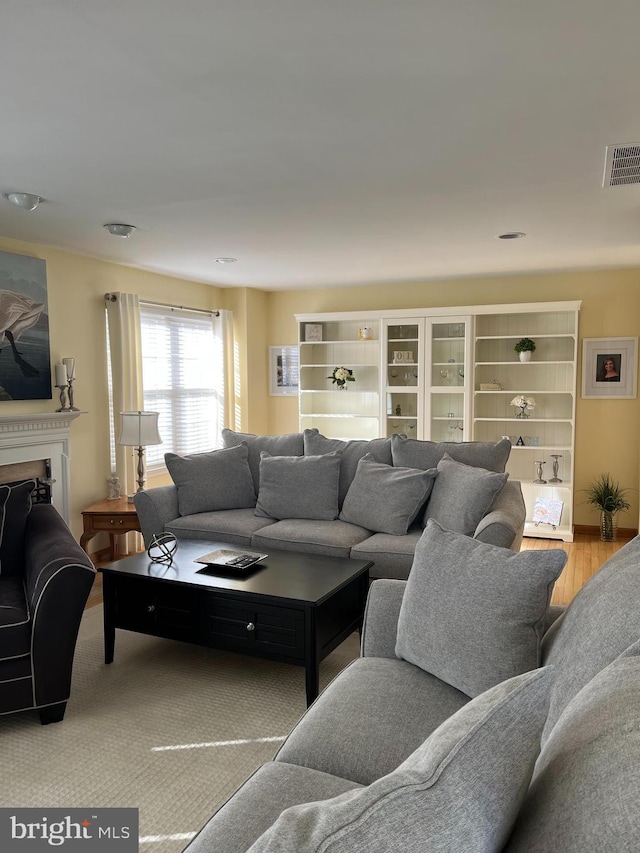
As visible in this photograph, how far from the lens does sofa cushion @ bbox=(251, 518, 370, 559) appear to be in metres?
3.78

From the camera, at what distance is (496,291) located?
6277 mm

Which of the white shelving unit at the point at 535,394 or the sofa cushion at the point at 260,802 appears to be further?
the white shelving unit at the point at 535,394

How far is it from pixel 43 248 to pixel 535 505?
471 cm

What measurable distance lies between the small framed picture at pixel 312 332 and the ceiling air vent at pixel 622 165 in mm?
4020

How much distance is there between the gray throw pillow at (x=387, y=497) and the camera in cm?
389

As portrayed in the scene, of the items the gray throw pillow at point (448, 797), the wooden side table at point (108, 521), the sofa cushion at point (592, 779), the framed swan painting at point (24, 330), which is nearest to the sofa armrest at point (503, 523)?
the sofa cushion at point (592, 779)

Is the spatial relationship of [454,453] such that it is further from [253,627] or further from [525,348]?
[525,348]

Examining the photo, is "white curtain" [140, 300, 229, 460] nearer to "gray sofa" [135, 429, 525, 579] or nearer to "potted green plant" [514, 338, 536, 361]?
"gray sofa" [135, 429, 525, 579]

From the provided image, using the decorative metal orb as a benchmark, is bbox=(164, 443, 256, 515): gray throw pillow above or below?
above

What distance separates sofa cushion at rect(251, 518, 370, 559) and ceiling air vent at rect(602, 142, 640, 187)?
2343 millimetres

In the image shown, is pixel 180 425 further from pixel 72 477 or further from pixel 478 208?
pixel 478 208

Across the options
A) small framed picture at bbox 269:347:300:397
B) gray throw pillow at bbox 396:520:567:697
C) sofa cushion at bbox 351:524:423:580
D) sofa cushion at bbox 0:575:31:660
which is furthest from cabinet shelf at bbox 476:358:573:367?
sofa cushion at bbox 0:575:31:660

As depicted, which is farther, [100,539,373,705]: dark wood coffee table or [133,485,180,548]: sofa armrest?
[133,485,180,548]: sofa armrest

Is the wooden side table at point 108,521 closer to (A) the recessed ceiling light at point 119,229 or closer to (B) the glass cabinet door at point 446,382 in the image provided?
(A) the recessed ceiling light at point 119,229
